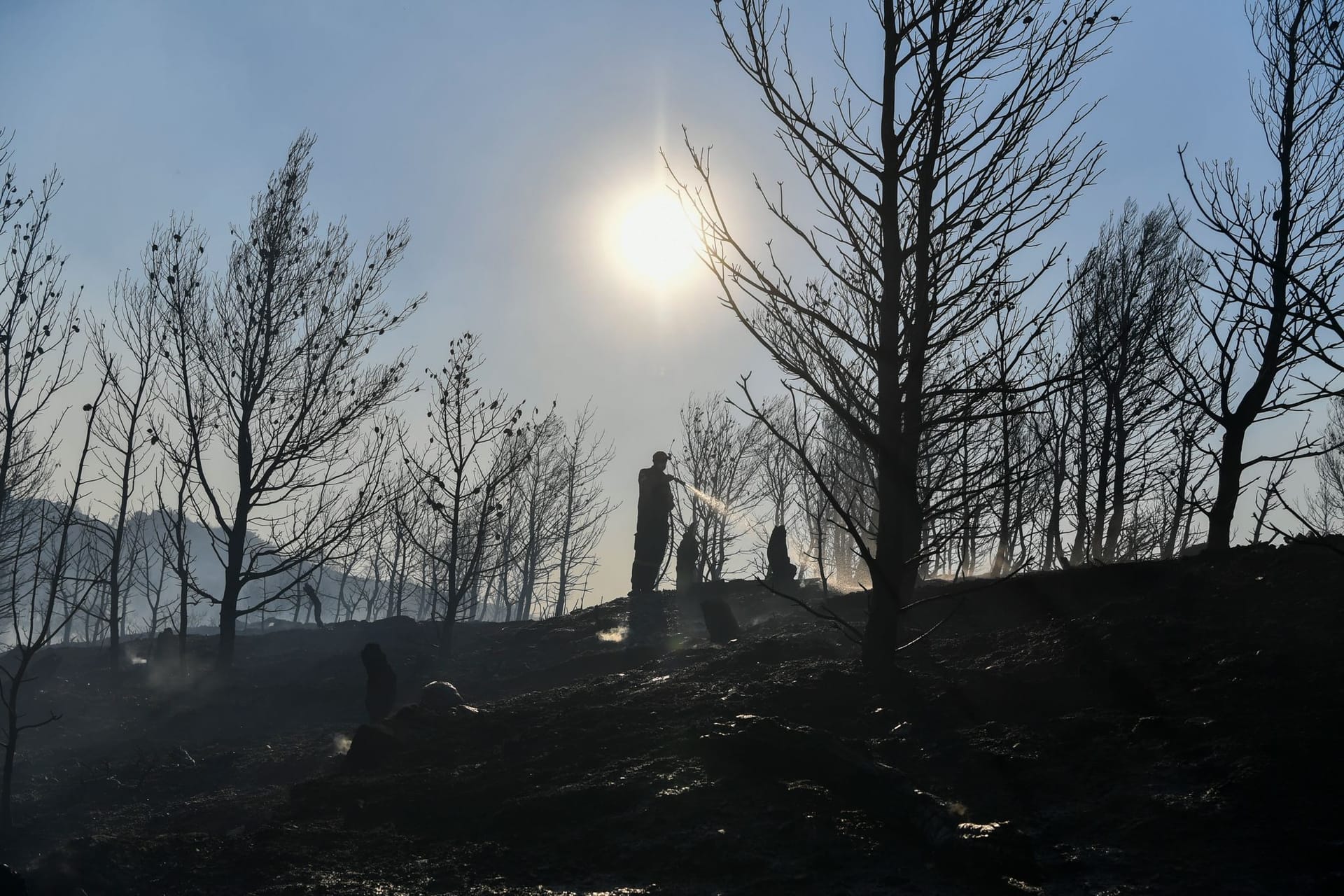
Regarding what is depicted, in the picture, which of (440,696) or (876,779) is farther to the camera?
(440,696)

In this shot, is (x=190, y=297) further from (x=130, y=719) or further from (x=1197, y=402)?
(x=1197, y=402)

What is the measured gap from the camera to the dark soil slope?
11.4ft

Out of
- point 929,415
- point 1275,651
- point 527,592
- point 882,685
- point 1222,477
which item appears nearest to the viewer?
point 1275,651

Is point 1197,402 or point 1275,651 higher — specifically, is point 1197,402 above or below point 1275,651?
above

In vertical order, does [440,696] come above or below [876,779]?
below

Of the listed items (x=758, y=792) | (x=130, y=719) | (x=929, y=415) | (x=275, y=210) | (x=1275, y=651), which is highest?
(x=275, y=210)

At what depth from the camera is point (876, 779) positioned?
13.4 feet

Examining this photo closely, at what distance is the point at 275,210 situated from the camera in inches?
540

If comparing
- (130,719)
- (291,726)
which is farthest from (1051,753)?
(130,719)

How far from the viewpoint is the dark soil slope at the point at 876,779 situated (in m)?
3.48

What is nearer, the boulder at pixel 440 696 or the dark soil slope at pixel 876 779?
the dark soil slope at pixel 876 779

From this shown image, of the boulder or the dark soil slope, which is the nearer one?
the dark soil slope

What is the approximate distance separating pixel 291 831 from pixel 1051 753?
4.04 metres

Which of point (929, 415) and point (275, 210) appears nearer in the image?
point (929, 415)
